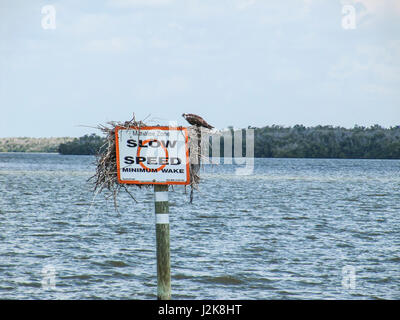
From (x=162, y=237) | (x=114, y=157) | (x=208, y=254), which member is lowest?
(x=208, y=254)

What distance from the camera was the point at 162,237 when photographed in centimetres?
859

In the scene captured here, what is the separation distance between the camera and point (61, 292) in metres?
13.3

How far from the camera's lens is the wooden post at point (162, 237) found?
830 cm

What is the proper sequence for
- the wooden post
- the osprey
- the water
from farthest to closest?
the water, the osprey, the wooden post

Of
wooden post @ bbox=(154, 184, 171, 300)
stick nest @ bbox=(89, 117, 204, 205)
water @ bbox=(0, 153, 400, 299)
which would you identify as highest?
stick nest @ bbox=(89, 117, 204, 205)

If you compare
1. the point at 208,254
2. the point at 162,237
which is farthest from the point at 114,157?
the point at 208,254

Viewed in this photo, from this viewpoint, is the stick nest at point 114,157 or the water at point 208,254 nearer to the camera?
the stick nest at point 114,157

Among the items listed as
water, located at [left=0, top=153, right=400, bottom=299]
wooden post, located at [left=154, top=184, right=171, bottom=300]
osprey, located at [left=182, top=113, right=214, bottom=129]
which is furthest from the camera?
water, located at [left=0, top=153, right=400, bottom=299]

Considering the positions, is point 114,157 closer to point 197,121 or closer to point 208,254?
point 197,121

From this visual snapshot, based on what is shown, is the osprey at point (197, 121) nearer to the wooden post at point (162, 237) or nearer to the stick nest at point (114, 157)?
the stick nest at point (114, 157)

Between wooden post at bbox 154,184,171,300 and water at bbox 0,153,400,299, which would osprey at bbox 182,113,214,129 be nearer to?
wooden post at bbox 154,184,171,300

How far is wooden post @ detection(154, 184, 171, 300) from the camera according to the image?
8.30m

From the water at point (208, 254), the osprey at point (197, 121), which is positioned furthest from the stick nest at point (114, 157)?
the water at point (208, 254)


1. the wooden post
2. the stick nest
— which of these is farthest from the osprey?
the wooden post
